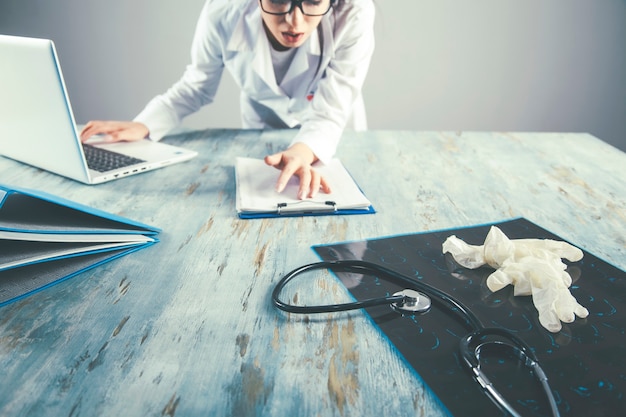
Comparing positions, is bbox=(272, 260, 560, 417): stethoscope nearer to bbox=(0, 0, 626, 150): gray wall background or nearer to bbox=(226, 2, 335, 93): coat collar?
bbox=(226, 2, 335, 93): coat collar

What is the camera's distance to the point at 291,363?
525mm

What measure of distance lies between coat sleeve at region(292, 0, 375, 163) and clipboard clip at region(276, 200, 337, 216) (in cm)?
43

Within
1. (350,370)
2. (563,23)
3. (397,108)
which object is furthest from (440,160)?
(563,23)

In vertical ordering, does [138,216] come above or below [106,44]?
above

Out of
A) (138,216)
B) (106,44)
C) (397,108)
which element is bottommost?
(397,108)

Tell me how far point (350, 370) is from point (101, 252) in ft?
A: 1.38

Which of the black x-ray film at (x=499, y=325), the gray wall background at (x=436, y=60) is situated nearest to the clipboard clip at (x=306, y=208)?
the black x-ray film at (x=499, y=325)

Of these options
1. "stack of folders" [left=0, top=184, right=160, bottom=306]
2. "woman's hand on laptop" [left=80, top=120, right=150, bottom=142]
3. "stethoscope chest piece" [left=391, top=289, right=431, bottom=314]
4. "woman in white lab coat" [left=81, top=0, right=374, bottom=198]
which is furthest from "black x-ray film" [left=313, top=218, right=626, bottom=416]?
"woman's hand on laptop" [left=80, top=120, right=150, bottom=142]

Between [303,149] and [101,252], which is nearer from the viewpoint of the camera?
[101,252]

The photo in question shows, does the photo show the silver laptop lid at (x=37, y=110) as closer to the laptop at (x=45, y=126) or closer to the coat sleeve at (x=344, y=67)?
the laptop at (x=45, y=126)

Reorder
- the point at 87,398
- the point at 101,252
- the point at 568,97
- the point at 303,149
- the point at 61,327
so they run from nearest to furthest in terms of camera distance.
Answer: the point at 87,398 → the point at 61,327 → the point at 101,252 → the point at 303,149 → the point at 568,97

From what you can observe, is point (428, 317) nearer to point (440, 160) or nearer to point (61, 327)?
point (61, 327)

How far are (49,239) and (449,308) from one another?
1.72 feet

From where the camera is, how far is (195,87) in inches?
60.1
